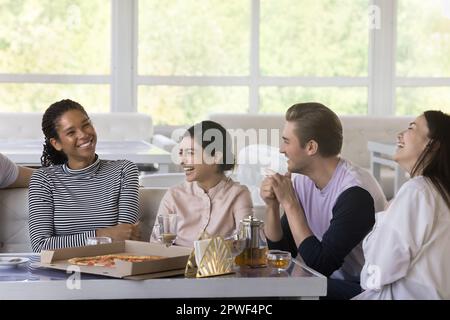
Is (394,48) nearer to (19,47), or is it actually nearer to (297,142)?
(19,47)

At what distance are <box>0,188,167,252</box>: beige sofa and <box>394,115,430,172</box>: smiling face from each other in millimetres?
1057

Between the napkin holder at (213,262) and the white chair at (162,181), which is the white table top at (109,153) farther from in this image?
the napkin holder at (213,262)

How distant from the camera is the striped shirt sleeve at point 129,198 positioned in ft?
10.3

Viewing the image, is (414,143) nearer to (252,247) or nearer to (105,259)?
(252,247)

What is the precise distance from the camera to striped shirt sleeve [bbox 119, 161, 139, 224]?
314 centimetres

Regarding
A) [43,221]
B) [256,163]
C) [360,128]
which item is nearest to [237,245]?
[43,221]

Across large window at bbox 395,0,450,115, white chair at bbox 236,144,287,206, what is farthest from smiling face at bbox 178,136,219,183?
large window at bbox 395,0,450,115

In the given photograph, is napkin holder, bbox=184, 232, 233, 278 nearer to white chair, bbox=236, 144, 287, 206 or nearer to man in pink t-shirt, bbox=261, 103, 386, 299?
man in pink t-shirt, bbox=261, 103, 386, 299

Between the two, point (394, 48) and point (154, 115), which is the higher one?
point (394, 48)

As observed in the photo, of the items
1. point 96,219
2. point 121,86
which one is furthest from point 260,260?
point 121,86

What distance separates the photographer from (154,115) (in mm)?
7859

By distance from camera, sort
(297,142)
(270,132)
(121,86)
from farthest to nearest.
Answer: (121,86), (270,132), (297,142)

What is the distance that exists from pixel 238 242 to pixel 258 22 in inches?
220
